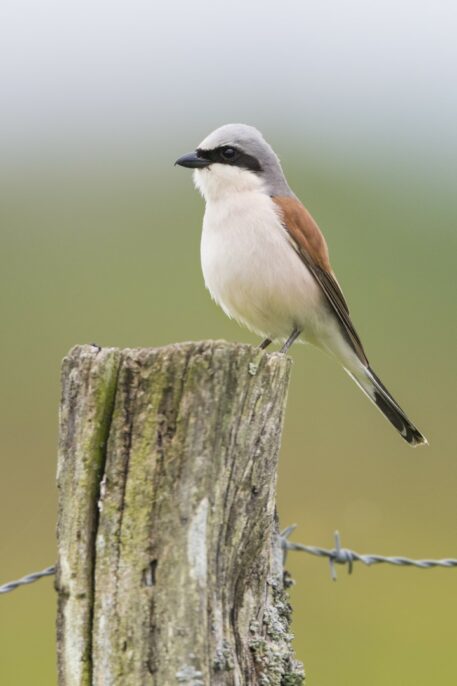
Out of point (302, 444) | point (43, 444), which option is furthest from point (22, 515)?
point (302, 444)

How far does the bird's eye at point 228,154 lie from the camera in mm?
4996

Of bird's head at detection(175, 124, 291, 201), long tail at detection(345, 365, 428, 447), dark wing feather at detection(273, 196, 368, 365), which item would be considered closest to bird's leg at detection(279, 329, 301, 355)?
dark wing feather at detection(273, 196, 368, 365)

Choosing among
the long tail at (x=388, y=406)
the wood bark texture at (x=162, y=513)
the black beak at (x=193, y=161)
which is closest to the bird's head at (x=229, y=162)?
the black beak at (x=193, y=161)

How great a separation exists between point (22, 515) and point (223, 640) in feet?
15.6

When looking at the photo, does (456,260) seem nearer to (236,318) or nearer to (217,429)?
(236,318)

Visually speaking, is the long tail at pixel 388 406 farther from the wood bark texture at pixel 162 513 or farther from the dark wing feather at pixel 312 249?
the wood bark texture at pixel 162 513

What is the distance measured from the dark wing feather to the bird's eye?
0.90 ft

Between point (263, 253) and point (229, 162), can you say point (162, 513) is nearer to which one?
point (263, 253)

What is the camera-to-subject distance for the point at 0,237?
1245 cm

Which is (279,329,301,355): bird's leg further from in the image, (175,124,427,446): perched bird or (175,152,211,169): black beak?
(175,152,211,169): black beak

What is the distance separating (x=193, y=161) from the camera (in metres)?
4.98

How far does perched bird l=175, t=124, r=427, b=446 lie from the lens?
4.71 metres

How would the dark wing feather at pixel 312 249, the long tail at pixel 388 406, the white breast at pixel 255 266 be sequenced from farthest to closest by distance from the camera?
the long tail at pixel 388 406
the dark wing feather at pixel 312 249
the white breast at pixel 255 266

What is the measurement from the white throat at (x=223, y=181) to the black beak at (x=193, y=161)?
0.09 ft
